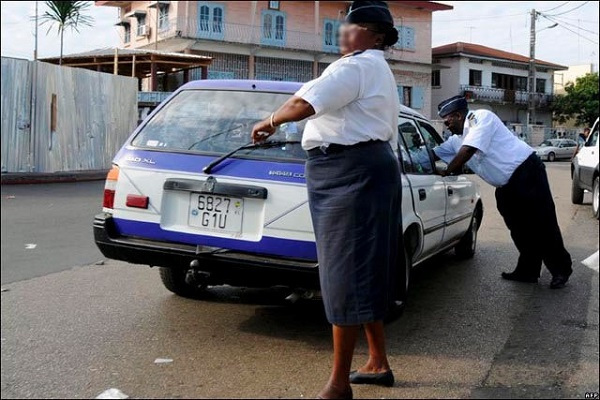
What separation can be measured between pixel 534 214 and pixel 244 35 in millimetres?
29715

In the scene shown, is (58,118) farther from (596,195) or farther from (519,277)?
(596,195)

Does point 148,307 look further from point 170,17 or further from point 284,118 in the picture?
point 170,17

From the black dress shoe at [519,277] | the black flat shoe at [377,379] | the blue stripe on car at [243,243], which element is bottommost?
the black flat shoe at [377,379]

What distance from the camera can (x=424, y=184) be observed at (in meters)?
4.93

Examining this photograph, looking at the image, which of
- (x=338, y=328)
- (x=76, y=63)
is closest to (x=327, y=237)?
(x=338, y=328)

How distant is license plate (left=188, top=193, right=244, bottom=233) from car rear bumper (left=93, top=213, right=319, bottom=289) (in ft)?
0.46

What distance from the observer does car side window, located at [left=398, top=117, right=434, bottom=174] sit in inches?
194

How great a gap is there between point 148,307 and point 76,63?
23442mm

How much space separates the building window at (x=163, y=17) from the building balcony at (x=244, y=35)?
0.10m

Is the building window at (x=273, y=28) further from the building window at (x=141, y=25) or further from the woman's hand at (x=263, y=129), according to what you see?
the woman's hand at (x=263, y=129)

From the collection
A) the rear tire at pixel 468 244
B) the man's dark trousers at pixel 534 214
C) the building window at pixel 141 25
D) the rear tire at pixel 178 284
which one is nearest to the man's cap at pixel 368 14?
the rear tire at pixel 178 284

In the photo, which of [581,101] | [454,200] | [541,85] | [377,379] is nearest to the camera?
[377,379]

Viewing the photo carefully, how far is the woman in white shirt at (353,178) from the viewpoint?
10.2 feet

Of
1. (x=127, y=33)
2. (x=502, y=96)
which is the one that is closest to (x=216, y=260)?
(x=127, y=33)
